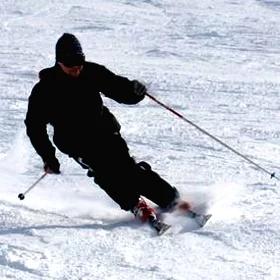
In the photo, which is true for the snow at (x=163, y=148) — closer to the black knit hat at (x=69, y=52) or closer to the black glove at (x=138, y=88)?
the black glove at (x=138, y=88)

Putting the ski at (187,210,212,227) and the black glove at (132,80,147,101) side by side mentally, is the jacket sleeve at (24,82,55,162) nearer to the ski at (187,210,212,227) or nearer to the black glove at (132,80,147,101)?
the black glove at (132,80,147,101)

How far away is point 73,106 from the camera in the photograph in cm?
541

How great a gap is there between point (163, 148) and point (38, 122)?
2.74 m

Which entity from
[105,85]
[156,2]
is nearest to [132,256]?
[105,85]

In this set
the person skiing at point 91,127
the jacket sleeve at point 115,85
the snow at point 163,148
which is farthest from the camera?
the jacket sleeve at point 115,85

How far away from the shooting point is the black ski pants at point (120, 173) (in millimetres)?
5527

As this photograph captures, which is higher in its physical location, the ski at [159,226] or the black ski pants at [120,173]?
the black ski pants at [120,173]

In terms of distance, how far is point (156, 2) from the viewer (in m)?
18.5

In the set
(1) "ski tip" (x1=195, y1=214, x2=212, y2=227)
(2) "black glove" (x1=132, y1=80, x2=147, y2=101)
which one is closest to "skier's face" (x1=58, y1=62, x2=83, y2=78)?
(2) "black glove" (x1=132, y1=80, x2=147, y2=101)

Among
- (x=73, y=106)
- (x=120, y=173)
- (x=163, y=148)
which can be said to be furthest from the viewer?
(x=163, y=148)

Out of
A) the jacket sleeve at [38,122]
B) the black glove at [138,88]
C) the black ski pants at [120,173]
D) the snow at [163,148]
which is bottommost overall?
the snow at [163,148]

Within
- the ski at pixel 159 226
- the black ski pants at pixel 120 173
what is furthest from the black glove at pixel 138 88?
the ski at pixel 159 226

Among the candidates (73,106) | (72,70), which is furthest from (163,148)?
(72,70)

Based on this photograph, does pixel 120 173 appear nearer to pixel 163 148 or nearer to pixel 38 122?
pixel 38 122
